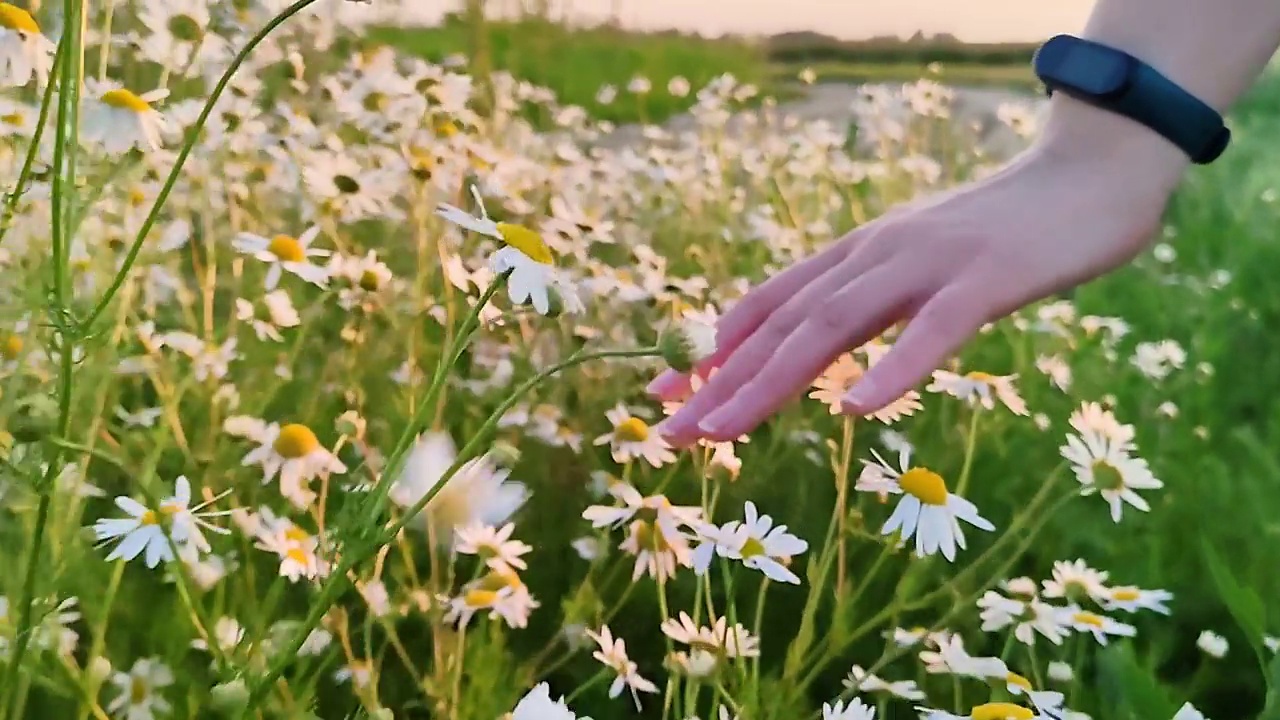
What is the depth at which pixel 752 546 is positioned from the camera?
61cm

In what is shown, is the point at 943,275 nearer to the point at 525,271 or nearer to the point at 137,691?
the point at 525,271

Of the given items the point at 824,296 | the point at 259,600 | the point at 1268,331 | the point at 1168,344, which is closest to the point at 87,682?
the point at 259,600

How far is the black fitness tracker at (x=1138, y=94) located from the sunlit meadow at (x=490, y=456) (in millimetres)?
205

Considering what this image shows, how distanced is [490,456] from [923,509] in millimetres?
232

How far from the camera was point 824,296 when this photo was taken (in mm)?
635

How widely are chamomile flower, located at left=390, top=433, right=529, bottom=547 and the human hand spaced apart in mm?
116

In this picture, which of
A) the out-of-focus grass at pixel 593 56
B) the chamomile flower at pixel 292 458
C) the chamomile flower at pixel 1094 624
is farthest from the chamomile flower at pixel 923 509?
the out-of-focus grass at pixel 593 56

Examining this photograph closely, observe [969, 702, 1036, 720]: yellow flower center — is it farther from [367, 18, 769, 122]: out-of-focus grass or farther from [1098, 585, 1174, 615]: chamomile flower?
[367, 18, 769, 122]: out-of-focus grass

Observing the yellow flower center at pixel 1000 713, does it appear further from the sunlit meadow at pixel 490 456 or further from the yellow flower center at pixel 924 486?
the yellow flower center at pixel 924 486

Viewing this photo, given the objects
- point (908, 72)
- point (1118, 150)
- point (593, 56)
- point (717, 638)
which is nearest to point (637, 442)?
point (717, 638)

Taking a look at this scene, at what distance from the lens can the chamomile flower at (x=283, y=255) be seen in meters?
0.78

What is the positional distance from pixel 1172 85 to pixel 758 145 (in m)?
1.41

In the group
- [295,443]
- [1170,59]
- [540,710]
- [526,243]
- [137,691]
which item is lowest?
[137,691]

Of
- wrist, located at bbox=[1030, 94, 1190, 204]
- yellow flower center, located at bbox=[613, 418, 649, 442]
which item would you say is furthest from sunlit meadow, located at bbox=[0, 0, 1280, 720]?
wrist, located at bbox=[1030, 94, 1190, 204]
